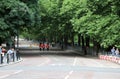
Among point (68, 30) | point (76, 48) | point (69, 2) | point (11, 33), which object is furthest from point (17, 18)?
point (76, 48)

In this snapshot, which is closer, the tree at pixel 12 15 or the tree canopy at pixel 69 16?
the tree canopy at pixel 69 16

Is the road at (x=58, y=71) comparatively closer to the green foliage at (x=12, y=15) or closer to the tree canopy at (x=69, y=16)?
the tree canopy at (x=69, y=16)

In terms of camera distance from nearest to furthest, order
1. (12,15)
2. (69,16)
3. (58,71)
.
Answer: (58,71)
(12,15)
(69,16)

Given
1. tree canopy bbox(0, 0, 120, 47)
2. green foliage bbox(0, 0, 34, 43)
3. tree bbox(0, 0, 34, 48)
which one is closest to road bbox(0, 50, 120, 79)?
tree canopy bbox(0, 0, 120, 47)

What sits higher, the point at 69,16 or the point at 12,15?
the point at 69,16

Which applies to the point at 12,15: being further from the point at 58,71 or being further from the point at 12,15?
the point at 58,71

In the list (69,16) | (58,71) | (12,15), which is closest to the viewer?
(58,71)

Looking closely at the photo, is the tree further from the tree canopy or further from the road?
the road

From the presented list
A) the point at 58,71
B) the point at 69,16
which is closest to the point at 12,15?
the point at 69,16

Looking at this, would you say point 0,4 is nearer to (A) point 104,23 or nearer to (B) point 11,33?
(B) point 11,33

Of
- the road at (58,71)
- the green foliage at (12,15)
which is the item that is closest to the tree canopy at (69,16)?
the green foliage at (12,15)

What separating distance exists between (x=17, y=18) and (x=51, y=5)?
42.6 feet

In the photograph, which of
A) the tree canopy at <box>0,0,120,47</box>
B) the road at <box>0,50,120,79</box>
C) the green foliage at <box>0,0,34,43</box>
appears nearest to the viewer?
the road at <box>0,50,120,79</box>

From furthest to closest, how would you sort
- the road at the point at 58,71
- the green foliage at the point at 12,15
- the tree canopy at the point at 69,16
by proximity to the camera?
the green foliage at the point at 12,15 → the tree canopy at the point at 69,16 → the road at the point at 58,71
